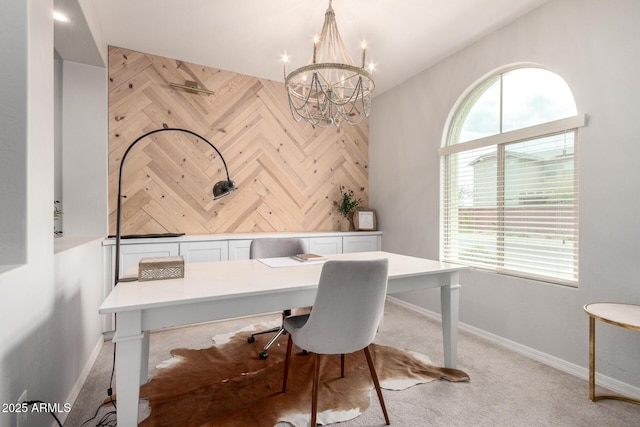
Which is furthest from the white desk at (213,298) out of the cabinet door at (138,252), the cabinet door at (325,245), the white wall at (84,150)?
the white wall at (84,150)

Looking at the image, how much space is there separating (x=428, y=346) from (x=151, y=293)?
7.22 ft

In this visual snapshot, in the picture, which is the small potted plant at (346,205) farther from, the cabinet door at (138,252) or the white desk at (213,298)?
the cabinet door at (138,252)

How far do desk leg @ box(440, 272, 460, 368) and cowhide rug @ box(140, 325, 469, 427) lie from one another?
139mm

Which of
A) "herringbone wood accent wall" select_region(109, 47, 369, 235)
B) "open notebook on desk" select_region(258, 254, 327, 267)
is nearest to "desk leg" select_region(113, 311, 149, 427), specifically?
"open notebook on desk" select_region(258, 254, 327, 267)

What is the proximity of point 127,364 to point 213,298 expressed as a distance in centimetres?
39

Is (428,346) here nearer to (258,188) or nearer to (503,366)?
(503,366)

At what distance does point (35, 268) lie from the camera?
1.35 metres

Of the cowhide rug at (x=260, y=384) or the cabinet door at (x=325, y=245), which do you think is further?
the cabinet door at (x=325, y=245)

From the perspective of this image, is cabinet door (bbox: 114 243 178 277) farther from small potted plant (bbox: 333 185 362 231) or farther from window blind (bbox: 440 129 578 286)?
window blind (bbox: 440 129 578 286)

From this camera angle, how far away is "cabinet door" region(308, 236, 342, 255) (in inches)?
141

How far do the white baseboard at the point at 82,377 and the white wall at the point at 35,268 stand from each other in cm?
3

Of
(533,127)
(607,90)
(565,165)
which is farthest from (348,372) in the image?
(607,90)

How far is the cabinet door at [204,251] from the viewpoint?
117 inches

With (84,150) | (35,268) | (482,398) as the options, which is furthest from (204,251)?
(482,398)
